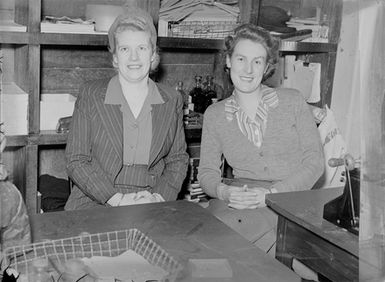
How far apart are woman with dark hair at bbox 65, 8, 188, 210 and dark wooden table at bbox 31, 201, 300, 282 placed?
649 mm

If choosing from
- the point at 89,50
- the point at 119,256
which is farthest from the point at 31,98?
the point at 119,256

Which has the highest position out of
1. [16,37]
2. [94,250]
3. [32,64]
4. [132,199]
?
[16,37]

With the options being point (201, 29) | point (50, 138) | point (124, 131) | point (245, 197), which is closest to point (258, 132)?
point (245, 197)

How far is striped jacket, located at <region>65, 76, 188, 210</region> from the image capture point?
255 centimetres

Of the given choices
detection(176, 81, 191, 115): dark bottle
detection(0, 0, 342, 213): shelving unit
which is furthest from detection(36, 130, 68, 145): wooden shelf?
detection(176, 81, 191, 115): dark bottle

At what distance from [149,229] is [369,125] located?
0.80 metres

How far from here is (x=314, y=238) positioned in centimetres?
185

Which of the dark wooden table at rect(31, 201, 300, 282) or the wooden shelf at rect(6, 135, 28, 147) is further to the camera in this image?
the wooden shelf at rect(6, 135, 28, 147)

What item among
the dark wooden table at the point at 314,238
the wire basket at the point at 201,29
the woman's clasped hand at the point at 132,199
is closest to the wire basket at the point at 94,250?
the dark wooden table at the point at 314,238

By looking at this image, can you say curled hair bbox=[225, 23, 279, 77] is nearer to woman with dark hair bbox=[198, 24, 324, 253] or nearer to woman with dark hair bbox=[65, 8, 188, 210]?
woman with dark hair bbox=[198, 24, 324, 253]

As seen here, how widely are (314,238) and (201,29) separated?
5.85ft

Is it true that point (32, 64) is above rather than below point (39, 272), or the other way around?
above

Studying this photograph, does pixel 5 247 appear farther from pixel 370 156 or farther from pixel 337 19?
pixel 337 19

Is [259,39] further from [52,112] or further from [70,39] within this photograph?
[52,112]
